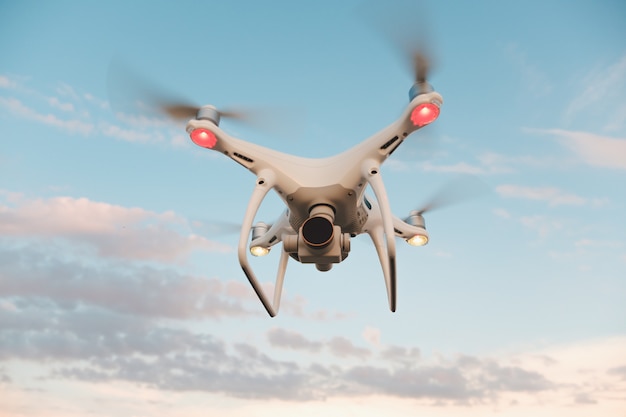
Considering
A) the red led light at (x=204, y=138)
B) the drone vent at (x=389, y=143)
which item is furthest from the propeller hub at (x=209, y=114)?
the drone vent at (x=389, y=143)

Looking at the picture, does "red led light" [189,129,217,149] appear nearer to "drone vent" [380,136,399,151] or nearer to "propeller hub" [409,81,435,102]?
"drone vent" [380,136,399,151]

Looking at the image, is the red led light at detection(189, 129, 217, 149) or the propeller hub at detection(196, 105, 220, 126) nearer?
the red led light at detection(189, 129, 217, 149)

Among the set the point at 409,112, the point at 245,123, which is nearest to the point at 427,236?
the point at 409,112

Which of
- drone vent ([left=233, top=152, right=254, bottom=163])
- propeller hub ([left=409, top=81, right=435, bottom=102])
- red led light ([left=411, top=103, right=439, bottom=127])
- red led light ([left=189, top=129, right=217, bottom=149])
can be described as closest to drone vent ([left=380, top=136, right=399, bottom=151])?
red led light ([left=411, top=103, right=439, bottom=127])

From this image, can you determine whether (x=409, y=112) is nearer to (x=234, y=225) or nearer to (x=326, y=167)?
(x=326, y=167)

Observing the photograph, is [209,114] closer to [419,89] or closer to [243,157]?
[243,157]

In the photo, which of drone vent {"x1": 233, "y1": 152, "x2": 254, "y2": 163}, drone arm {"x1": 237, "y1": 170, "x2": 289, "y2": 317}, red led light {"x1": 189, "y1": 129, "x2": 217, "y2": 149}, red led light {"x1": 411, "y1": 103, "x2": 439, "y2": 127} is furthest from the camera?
drone vent {"x1": 233, "y1": 152, "x2": 254, "y2": 163}

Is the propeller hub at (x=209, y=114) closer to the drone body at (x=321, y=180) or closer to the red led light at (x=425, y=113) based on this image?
the drone body at (x=321, y=180)

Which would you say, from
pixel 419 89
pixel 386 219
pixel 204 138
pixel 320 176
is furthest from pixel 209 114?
pixel 386 219
